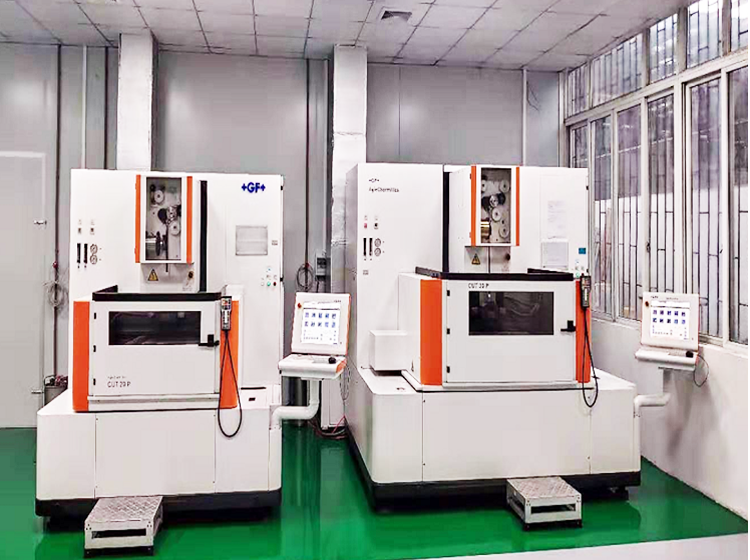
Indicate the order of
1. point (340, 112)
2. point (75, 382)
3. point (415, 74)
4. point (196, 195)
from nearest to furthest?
point (75, 382) < point (196, 195) < point (340, 112) < point (415, 74)

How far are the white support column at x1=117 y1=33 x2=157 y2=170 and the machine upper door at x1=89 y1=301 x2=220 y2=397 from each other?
1996mm

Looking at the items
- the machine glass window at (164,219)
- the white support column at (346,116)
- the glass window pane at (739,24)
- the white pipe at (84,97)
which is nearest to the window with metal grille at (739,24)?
the glass window pane at (739,24)

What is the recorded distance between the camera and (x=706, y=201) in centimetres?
414

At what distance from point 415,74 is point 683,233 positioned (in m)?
Result: 2.63

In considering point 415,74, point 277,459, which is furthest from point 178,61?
point 277,459

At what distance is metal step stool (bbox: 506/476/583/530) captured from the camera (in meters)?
3.53

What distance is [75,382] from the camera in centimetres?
348

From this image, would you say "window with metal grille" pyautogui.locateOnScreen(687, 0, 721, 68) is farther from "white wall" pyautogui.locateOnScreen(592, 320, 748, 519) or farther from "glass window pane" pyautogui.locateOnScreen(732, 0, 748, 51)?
"white wall" pyautogui.locateOnScreen(592, 320, 748, 519)

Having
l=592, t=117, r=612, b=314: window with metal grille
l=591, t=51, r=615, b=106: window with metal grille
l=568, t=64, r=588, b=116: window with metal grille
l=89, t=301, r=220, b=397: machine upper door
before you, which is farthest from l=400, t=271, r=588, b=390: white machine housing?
l=568, t=64, r=588, b=116: window with metal grille

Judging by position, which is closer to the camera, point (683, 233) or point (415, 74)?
point (683, 233)

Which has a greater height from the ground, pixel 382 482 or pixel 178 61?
pixel 178 61

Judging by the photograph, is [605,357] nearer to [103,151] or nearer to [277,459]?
[277,459]

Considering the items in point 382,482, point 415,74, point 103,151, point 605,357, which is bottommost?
point 382,482

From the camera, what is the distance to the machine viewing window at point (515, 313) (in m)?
3.79
